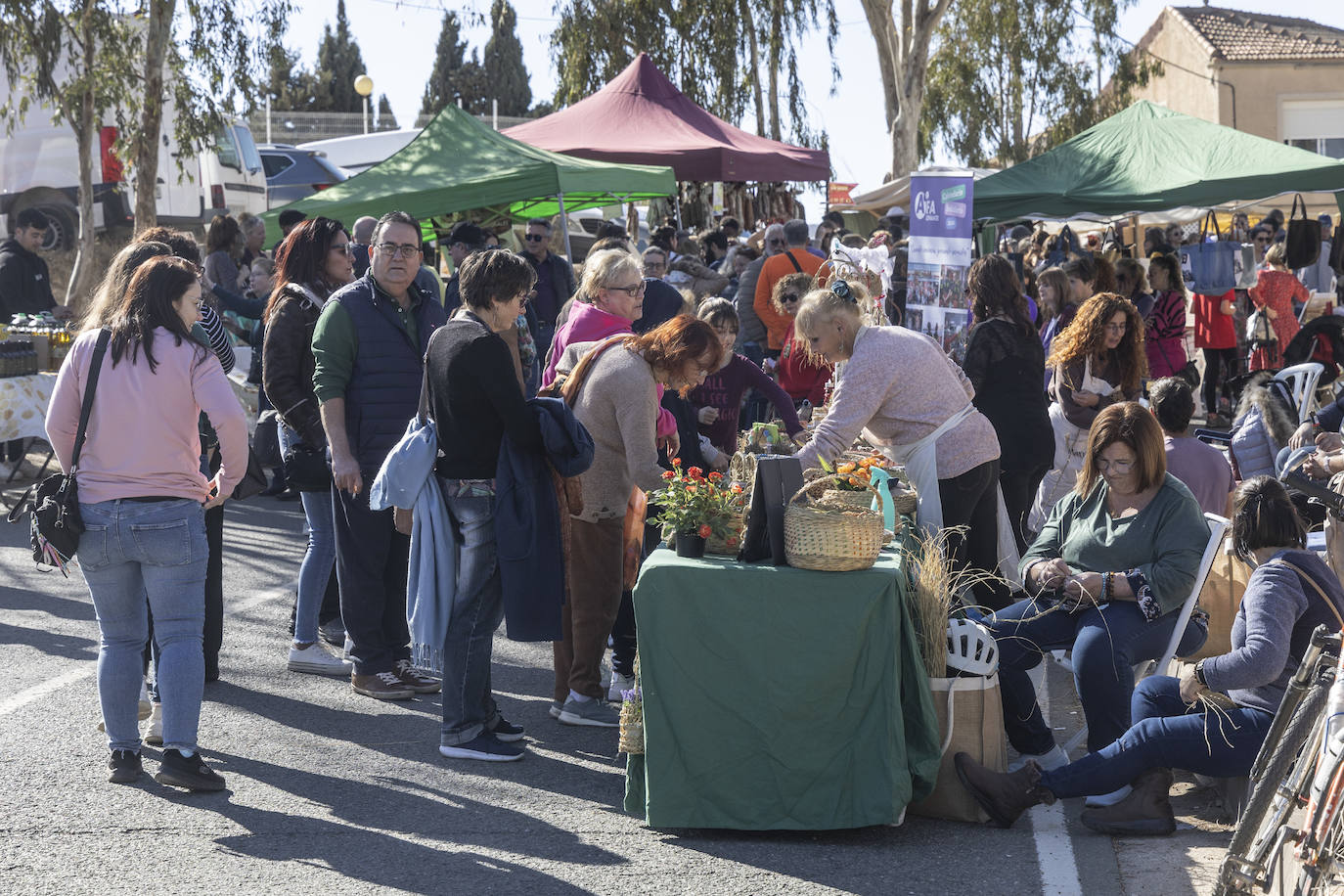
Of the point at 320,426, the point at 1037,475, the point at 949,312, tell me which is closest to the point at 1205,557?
the point at 1037,475

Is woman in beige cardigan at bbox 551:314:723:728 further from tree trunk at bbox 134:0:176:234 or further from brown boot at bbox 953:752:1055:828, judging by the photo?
tree trunk at bbox 134:0:176:234

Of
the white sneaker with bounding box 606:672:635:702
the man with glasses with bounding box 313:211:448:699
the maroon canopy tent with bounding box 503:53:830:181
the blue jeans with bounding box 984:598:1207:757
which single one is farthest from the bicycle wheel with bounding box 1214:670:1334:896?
the maroon canopy tent with bounding box 503:53:830:181

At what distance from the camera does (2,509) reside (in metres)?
10.5

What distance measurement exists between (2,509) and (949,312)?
6813mm

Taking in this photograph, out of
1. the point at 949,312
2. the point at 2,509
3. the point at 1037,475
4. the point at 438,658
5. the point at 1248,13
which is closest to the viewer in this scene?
the point at 438,658

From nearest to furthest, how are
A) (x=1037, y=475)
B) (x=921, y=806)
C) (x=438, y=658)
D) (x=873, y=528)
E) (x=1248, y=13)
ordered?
(x=873, y=528) < (x=921, y=806) < (x=438, y=658) < (x=1037, y=475) < (x=1248, y=13)


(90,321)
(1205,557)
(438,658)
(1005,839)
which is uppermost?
(90,321)

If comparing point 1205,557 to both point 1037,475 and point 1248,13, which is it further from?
point 1248,13

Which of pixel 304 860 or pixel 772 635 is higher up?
pixel 772 635

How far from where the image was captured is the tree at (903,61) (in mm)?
25844

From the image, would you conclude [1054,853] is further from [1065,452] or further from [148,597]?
[1065,452]

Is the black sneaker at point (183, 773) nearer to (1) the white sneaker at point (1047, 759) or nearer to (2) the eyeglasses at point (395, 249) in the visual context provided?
(2) the eyeglasses at point (395, 249)

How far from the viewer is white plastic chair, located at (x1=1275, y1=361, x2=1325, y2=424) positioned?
9.40 meters

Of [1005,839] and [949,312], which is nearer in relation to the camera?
[1005,839]
